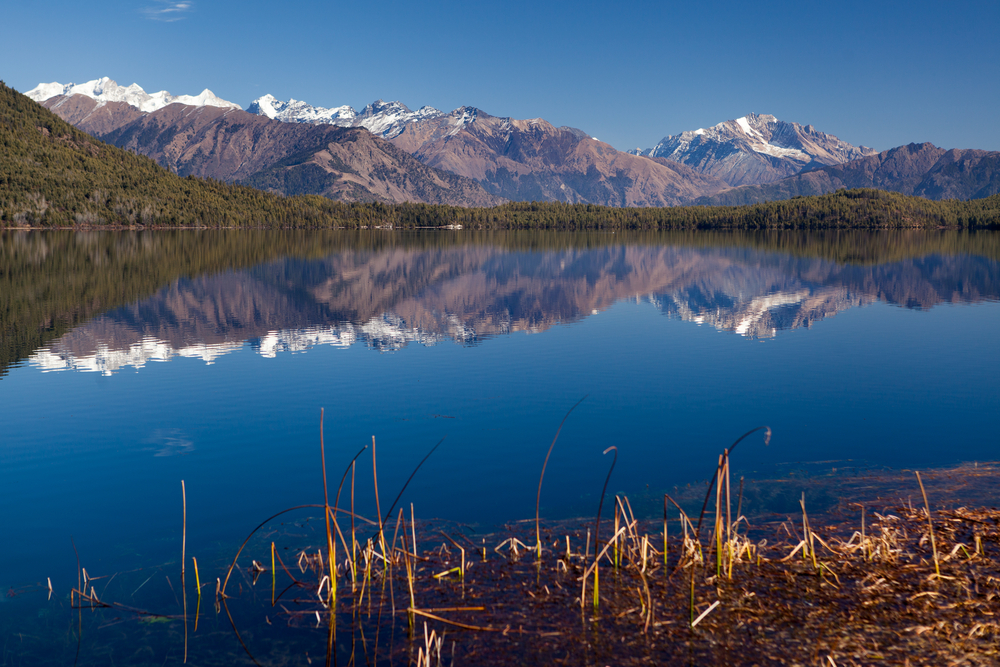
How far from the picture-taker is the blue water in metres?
15.4

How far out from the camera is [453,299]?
188 ft

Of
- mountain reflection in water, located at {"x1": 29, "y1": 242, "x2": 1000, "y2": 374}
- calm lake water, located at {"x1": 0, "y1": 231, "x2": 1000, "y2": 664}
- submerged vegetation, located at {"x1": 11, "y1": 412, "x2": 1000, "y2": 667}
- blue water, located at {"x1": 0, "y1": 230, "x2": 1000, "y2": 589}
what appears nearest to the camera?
submerged vegetation, located at {"x1": 11, "y1": 412, "x2": 1000, "y2": 667}

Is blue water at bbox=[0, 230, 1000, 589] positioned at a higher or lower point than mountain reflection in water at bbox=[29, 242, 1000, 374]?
lower

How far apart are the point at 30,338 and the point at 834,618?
39.5 metres

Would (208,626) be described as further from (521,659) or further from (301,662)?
(521,659)

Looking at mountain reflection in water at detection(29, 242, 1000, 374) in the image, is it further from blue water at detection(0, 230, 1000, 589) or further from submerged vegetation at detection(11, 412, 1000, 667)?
submerged vegetation at detection(11, 412, 1000, 667)

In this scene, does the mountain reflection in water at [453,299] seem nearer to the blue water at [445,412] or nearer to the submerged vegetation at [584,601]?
the blue water at [445,412]

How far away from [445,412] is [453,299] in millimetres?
35032

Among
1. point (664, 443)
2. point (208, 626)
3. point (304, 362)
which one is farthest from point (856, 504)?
point (304, 362)

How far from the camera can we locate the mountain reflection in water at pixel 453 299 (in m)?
36.6

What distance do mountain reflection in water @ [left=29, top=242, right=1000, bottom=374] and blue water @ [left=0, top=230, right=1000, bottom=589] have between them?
53cm

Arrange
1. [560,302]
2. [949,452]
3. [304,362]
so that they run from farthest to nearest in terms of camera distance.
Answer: [560,302]
[304,362]
[949,452]

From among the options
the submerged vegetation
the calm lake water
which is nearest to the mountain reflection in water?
the calm lake water

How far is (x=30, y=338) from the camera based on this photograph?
35.4m
